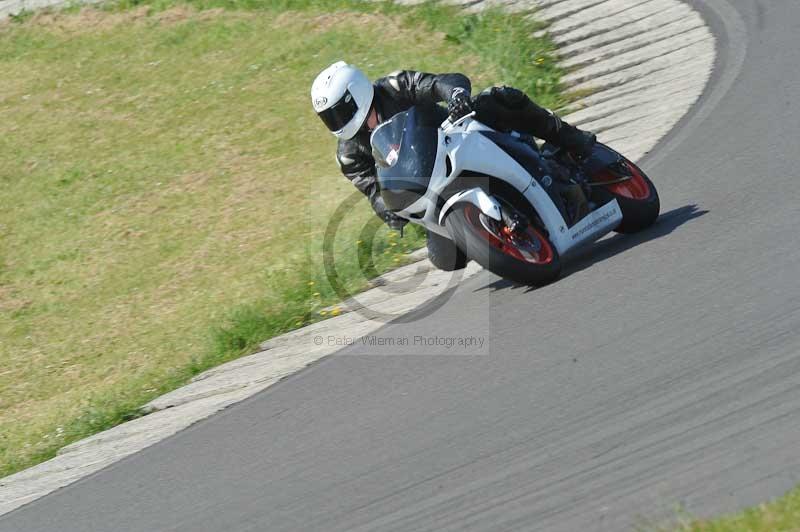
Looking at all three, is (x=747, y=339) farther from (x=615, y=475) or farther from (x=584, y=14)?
(x=584, y=14)

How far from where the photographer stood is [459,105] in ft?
21.7

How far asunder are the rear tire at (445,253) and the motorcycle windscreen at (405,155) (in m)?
0.53

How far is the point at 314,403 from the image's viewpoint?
6.31m

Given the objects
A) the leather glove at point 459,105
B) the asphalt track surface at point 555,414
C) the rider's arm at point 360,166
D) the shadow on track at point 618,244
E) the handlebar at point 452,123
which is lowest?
the shadow on track at point 618,244

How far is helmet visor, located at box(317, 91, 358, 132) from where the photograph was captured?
6855mm

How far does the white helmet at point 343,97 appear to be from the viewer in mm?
6832

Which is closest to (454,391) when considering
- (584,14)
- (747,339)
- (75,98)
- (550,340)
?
(550,340)

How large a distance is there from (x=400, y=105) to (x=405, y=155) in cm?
86

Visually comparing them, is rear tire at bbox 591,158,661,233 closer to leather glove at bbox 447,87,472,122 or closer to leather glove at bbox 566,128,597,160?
leather glove at bbox 566,128,597,160

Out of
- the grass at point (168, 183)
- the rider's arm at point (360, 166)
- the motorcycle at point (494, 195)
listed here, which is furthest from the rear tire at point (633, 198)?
the grass at point (168, 183)

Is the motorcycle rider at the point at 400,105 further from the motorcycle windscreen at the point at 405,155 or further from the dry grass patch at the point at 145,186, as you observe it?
the dry grass patch at the point at 145,186

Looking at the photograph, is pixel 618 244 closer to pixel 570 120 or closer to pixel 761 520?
pixel 570 120

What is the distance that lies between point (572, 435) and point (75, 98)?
11.6 metres

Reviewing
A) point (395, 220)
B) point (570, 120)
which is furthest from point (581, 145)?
point (570, 120)
